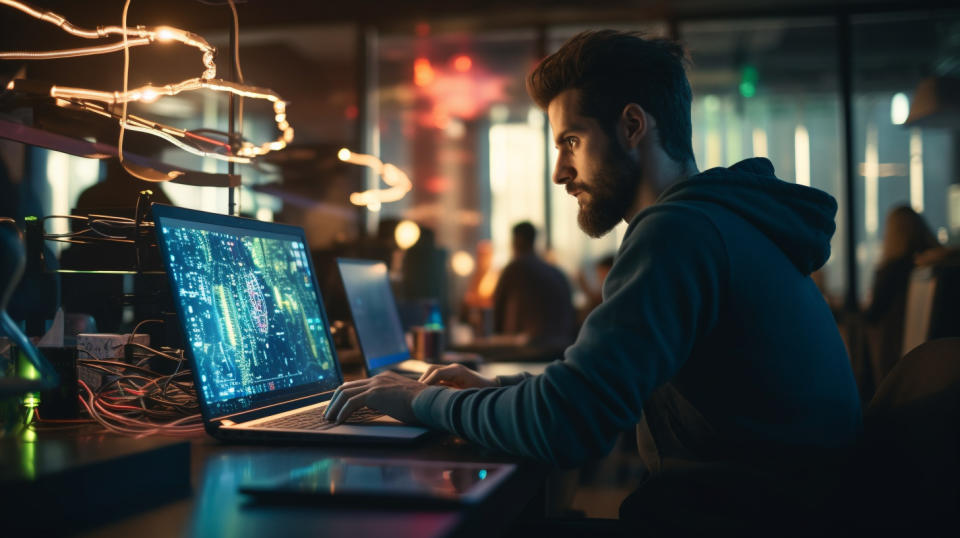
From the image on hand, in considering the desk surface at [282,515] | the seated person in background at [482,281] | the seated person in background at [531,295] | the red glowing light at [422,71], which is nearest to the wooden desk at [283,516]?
the desk surface at [282,515]

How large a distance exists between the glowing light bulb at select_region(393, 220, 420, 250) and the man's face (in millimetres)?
2019

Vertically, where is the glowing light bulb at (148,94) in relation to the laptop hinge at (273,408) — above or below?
above

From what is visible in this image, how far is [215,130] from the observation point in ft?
5.47

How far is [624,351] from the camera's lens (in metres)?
0.88

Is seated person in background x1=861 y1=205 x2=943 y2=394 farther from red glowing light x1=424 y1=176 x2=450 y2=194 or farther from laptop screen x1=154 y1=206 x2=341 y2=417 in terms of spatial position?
red glowing light x1=424 y1=176 x2=450 y2=194

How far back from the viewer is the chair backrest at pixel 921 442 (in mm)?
790

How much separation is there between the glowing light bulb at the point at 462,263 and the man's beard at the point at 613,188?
21.5ft

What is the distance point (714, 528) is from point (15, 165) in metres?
1.36

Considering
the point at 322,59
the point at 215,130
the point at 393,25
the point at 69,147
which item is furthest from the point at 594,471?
the point at 322,59

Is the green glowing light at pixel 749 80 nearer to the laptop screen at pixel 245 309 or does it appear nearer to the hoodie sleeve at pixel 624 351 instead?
→ the laptop screen at pixel 245 309

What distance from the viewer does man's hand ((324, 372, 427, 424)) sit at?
1101 mm

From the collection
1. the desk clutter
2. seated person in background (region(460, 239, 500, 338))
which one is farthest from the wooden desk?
seated person in background (region(460, 239, 500, 338))

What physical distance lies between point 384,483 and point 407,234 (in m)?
2.55

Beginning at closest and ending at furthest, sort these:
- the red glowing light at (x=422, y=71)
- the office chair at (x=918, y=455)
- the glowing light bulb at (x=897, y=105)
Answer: the office chair at (x=918, y=455) → the glowing light bulb at (x=897, y=105) → the red glowing light at (x=422, y=71)
